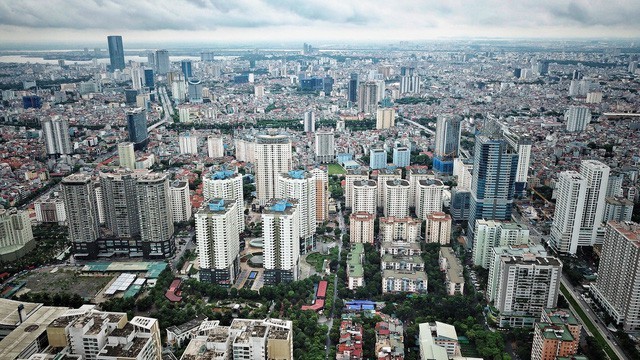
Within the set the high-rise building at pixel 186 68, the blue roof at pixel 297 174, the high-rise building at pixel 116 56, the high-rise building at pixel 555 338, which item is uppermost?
the high-rise building at pixel 116 56

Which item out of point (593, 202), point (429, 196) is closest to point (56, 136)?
point (429, 196)

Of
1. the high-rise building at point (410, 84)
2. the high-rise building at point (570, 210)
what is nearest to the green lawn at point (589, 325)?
the high-rise building at point (570, 210)

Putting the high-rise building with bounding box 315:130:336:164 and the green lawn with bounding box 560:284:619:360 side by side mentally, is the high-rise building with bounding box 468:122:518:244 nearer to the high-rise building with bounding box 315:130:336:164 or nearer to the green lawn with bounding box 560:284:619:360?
the green lawn with bounding box 560:284:619:360

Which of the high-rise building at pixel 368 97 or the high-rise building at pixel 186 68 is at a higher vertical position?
the high-rise building at pixel 186 68

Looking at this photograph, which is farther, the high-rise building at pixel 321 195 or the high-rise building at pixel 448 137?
the high-rise building at pixel 448 137

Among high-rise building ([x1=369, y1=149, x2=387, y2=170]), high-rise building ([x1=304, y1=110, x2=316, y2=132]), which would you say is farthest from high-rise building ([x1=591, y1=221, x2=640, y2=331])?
high-rise building ([x1=304, y1=110, x2=316, y2=132])

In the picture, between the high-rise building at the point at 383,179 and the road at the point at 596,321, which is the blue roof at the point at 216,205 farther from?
the road at the point at 596,321

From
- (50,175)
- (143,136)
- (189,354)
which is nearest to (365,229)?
(189,354)

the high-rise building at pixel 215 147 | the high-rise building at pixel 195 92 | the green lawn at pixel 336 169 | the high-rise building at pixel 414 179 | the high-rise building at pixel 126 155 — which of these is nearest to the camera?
the high-rise building at pixel 414 179
